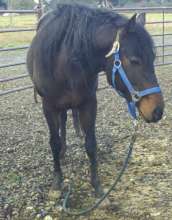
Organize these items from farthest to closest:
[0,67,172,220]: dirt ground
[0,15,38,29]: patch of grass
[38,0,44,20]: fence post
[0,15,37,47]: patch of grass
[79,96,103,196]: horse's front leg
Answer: [0,15,38,29]: patch of grass < [0,15,37,47]: patch of grass < [38,0,44,20]: fence post < [79,96,103,196]: horse's front leg < [0,67,172,220]: dirt ground

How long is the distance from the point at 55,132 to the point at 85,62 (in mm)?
830

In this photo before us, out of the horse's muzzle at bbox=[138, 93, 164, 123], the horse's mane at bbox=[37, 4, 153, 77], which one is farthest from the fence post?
the horse's muzzle at bbox=[138, 93, 164, 123]

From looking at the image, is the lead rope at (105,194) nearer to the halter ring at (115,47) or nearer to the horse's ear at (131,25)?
the halter ring at (115,47)

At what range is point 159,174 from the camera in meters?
4.09

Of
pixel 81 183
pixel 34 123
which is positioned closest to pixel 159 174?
pixel 81 183

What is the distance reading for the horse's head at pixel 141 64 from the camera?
9.59 feet

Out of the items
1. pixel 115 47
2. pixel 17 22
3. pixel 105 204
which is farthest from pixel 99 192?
pixel 17 22

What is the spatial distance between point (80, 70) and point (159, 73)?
22.1 feet

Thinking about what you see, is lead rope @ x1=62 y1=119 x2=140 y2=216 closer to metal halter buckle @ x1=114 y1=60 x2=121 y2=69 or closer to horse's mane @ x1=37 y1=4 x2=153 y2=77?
metal halter buckle @ x1=114 y1=60 x2=121 y2=69

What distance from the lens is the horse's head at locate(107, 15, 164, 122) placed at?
2924 millimetres

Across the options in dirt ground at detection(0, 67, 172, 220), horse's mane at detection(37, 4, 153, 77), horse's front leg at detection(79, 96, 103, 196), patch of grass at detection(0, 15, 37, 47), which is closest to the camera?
horse's mane at detection(37, 4, 153, 77)

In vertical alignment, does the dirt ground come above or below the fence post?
below

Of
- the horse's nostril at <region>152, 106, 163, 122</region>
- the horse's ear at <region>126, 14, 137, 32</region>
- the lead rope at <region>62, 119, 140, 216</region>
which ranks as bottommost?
the lead rope at <region>62, 119, 140, 216</region>

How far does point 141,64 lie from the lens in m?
2.92
